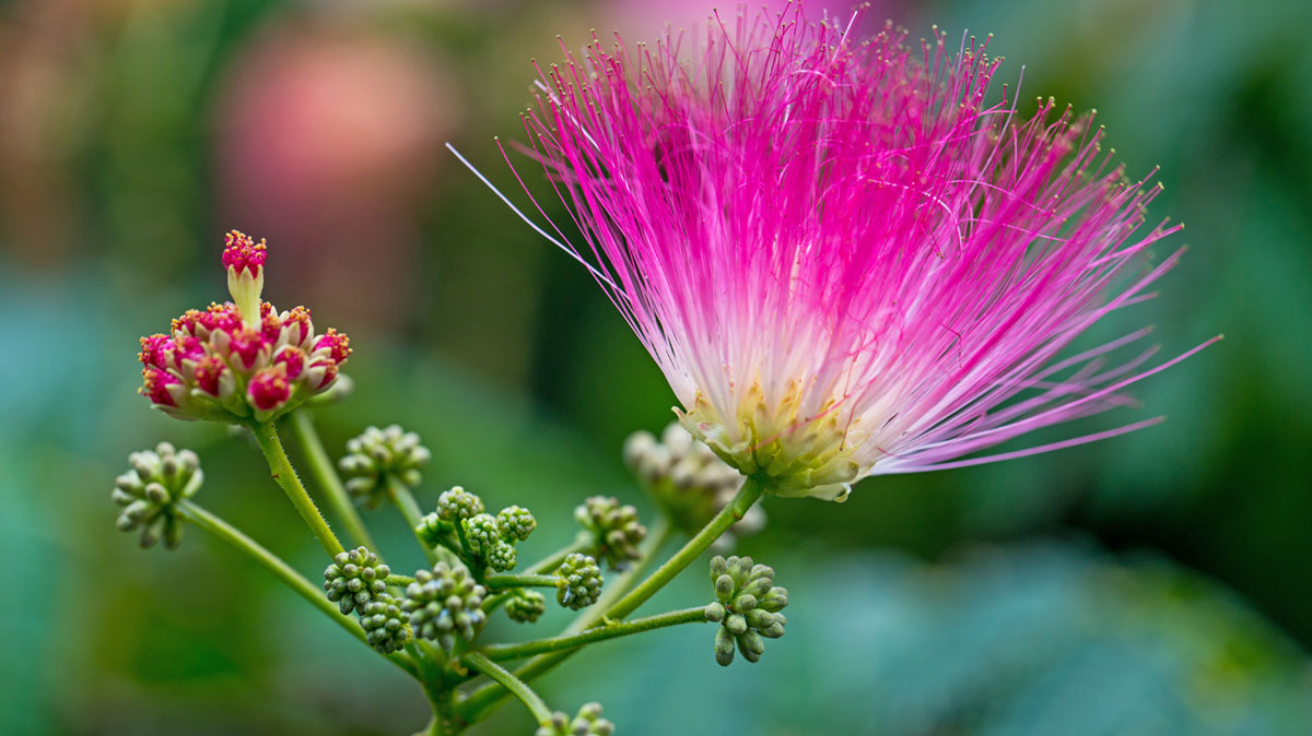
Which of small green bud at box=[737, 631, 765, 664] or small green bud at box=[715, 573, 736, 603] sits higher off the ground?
small green bud at box=[715, 573, 736, 603]

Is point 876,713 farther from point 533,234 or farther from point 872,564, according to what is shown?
point 533,234

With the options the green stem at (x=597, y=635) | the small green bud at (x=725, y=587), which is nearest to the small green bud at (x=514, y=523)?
the green stem at (x=597, y=635)

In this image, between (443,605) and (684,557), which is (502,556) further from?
(684,557)

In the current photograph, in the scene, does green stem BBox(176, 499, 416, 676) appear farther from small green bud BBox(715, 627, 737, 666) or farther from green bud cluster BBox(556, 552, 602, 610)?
small green bud BBox(715, 627, 737, 666)

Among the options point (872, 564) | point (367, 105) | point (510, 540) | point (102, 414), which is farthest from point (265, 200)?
point (510, 540)

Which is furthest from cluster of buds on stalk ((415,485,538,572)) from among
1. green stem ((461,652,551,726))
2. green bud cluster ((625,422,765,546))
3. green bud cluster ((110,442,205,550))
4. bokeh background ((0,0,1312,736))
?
bokeh background ((0,0,1312,736))
